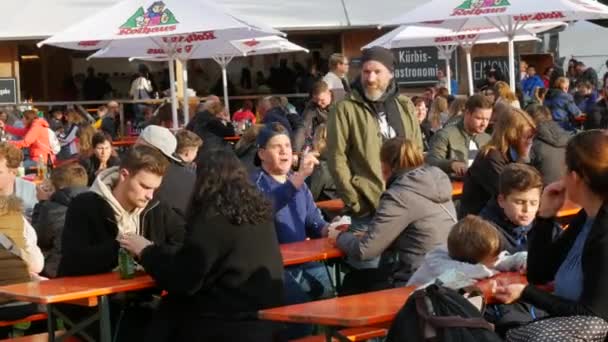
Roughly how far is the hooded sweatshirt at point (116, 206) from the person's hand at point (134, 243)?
241 mm

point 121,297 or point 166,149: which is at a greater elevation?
point 166,149

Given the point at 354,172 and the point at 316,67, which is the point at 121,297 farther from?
the point at 316,67

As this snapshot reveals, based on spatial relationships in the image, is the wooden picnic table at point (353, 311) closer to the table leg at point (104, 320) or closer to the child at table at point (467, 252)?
the child at table at point (467, 252)

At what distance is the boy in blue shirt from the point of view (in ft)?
23.4

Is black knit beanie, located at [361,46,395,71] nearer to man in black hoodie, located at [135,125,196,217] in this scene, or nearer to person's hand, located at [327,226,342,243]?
person's hand, located at [327,226,342,243]

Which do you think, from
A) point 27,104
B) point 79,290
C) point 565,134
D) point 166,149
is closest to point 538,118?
point 565,134

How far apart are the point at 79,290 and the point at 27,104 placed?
18522 millimetres

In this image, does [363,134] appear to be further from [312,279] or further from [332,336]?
[332,336]

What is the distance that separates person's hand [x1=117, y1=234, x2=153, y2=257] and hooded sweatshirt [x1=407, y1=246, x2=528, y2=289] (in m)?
1.32

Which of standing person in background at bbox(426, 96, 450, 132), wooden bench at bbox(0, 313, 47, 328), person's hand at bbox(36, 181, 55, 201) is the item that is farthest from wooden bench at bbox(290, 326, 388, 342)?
standing person in background at bbox(426, 96, 450, 132)

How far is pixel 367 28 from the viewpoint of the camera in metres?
25.9

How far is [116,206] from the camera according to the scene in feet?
19.8

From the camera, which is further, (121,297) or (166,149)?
(166,149)

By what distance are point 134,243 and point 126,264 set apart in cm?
20
